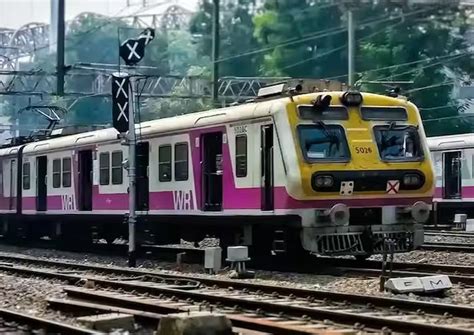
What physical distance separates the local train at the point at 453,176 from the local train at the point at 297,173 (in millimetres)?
11883

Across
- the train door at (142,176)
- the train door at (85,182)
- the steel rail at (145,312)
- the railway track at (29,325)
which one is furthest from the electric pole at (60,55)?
the railway track at (29,325)

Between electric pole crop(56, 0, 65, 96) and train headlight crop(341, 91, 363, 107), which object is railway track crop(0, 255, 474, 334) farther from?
electric pole crop(56, 0, 65, 96)

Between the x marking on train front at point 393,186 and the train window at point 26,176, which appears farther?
the train window at point 26,176

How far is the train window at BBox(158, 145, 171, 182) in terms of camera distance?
19.1 m

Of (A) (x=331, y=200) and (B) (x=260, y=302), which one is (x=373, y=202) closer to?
(A) (x=331, y=200)

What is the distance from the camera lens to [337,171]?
15.5m

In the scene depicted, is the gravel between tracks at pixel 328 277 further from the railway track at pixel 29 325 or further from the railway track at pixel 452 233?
the railway track at pixel 452 233

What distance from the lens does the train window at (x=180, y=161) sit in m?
18.3

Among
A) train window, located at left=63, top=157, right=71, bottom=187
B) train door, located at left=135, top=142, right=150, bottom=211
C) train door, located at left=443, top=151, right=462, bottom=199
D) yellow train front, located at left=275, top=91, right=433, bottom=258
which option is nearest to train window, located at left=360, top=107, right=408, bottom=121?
yellow train front, located at left=275, top=91, right=433, bottom=258

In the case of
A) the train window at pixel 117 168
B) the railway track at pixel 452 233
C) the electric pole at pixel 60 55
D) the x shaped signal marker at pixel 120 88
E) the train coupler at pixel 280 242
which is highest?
the electric pole at pixel 60 55

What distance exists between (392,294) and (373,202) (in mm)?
3495

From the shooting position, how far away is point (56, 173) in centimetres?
2453

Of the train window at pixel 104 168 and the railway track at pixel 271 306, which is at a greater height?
the train window at pixel 104 168

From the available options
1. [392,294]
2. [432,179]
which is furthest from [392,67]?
[392,294]
